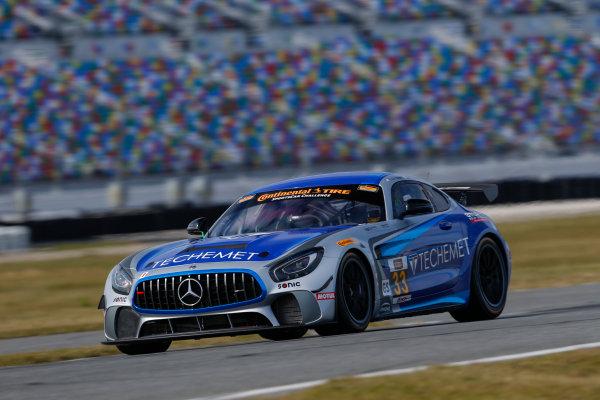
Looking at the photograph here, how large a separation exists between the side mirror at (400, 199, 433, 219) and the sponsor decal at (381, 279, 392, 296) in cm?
68

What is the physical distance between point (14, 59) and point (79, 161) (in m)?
4.15

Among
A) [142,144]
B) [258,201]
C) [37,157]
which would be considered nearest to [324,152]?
[142,144]

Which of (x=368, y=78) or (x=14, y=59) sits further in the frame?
(x=368, y=78)

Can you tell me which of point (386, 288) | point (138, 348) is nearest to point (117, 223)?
point (138, 348)

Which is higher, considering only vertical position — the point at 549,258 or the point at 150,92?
the point at 150,92

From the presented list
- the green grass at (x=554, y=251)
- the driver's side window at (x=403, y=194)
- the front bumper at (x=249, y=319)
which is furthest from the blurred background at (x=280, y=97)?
the front bumper at (x=249, y=319)

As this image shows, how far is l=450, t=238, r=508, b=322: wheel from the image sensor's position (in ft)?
27.8

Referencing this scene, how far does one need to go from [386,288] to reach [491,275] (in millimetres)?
1772

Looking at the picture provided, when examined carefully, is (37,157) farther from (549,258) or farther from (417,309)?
(417,309)

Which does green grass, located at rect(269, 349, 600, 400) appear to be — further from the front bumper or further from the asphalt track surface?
the front bumper

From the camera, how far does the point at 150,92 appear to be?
31.7 meters

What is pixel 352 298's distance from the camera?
22.9 feet

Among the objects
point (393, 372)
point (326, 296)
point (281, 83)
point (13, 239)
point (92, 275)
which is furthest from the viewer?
point (281, 83)

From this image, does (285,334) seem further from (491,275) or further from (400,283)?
(491,275)
